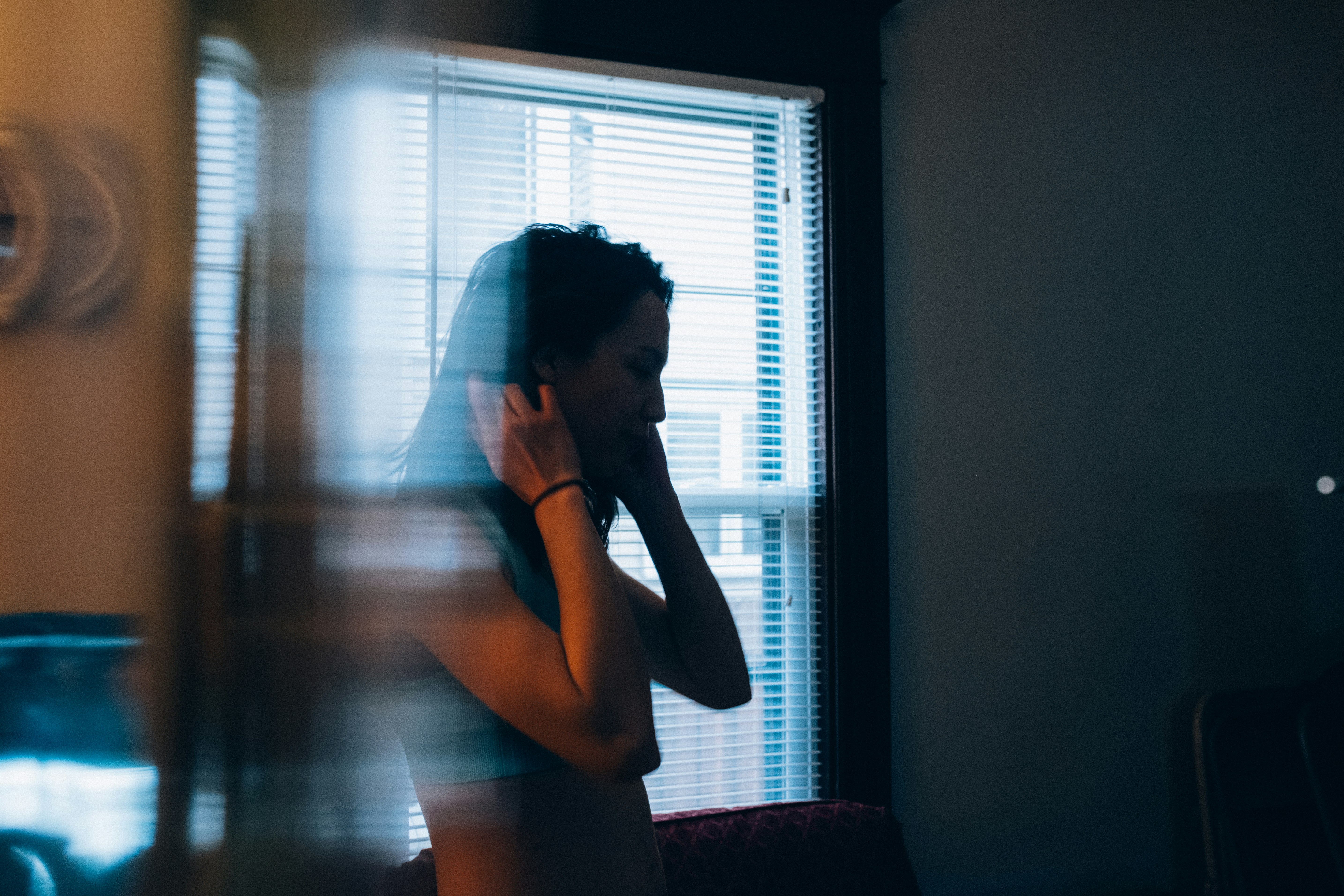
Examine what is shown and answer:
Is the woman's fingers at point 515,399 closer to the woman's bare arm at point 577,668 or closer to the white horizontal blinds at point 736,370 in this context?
the woman's bare arm at point 577,668


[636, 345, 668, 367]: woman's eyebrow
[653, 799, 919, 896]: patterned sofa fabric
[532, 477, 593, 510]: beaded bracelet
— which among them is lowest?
[653, 799, 919, 896]: patterned sofa fabric

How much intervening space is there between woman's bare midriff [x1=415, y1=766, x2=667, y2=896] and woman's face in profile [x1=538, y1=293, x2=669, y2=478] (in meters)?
0.23

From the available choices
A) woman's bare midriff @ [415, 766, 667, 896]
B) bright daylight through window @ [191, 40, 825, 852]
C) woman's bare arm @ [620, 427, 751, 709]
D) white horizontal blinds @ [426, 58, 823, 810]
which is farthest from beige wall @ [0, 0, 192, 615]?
white horizontal blinds @ [426, 58, 823, 810]

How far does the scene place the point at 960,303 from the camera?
1480 mm

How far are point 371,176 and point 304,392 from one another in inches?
2.3

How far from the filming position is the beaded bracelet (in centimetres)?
53

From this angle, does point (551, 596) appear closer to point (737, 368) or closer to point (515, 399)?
point (515, 399)

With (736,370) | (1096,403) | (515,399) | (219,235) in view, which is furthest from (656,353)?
(1096,403)

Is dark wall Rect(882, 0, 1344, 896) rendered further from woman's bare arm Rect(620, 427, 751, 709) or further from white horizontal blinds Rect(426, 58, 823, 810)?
woman's bare arm Rect(620, 427, 751, 709)

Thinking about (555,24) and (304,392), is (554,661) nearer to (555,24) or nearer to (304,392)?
(304,392)

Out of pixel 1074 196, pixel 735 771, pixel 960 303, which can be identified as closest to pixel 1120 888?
pixel 735 771

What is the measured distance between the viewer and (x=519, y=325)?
0.95ft

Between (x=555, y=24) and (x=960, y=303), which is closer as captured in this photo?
(x=555, y=24)

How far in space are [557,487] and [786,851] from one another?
787mm
